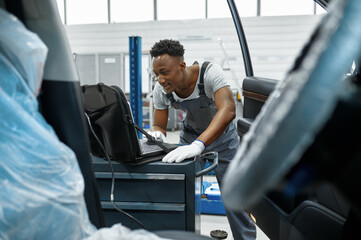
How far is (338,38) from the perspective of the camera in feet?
0.89

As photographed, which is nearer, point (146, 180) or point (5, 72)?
point (5, 72)

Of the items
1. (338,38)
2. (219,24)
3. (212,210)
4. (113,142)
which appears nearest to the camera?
(338,38)

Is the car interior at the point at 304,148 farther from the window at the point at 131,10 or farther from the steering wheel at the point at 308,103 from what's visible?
the window at the point at 131,10

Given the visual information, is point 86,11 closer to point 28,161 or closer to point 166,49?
point 166,49

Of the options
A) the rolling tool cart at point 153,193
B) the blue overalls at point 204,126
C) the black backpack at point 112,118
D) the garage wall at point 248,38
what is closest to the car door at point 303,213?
the rolling tool cart at point 153,193

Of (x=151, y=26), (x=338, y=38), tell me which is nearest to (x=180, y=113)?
(x=151, y=26)

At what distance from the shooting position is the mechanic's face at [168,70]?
1.86 m

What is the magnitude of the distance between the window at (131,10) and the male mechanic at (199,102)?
221 inches

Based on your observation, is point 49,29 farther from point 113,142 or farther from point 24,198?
point 113,142

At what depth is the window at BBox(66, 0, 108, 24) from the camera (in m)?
7.60

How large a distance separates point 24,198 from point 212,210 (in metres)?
2.13

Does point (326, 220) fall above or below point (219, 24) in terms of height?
below

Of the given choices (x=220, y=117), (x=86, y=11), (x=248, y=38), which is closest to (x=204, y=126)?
(x=220, y=117)

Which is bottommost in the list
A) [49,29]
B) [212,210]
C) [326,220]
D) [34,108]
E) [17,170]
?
[212,210]
